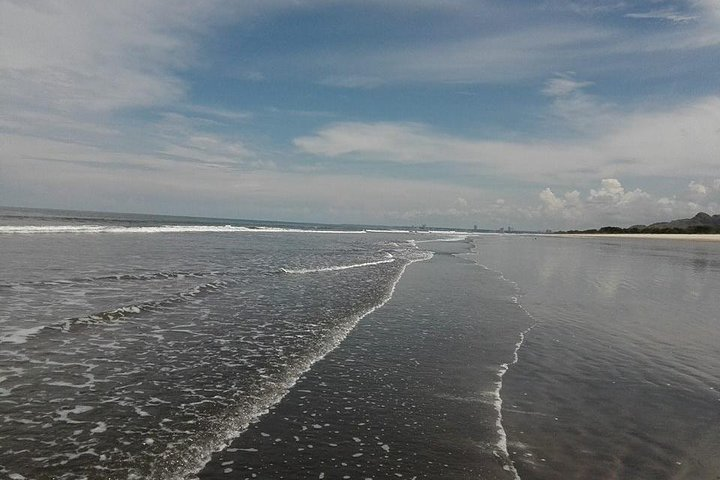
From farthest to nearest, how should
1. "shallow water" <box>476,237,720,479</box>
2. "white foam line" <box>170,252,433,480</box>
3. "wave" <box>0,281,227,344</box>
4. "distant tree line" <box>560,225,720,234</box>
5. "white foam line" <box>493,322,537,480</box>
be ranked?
"distant tree line" <box>560,225,720,234</box>
"wave" <box>0,281,227,344</box>
"shallow water" <box>476,237,720,479</box>
"white foam line" <box>493,322,537,480</box>
"white foam line" <box>170,252,433,480</box>

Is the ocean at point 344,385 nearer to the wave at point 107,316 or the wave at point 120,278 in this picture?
the wave at point 107,316

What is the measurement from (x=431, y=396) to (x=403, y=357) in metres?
2.09

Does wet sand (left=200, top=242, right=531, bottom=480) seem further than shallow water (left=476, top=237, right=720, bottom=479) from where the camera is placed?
No

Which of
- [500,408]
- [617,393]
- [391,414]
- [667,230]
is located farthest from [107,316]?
[667,230]

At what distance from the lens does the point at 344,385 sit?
25.4ft

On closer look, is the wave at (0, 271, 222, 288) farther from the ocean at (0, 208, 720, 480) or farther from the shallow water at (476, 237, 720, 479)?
the shallow water at (476, 237, 720, 479)

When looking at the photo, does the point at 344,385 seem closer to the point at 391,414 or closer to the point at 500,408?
the point at 391,414

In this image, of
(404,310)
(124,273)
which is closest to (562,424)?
(404,310)

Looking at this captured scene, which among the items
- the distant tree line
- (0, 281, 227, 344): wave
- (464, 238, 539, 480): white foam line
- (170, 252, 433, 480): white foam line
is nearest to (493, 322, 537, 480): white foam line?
(464, 238, 539, 480): white foam line

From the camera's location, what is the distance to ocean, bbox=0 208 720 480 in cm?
529

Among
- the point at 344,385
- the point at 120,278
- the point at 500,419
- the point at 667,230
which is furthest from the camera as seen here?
the point at 667,230

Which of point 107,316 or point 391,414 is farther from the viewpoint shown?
point 107,316

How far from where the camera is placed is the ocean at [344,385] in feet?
17.4

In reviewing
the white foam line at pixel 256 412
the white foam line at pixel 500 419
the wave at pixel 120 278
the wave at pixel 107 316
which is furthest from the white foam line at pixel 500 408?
the wave at pixel 120 278
